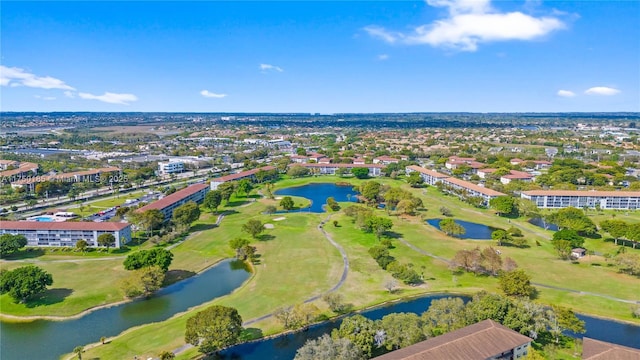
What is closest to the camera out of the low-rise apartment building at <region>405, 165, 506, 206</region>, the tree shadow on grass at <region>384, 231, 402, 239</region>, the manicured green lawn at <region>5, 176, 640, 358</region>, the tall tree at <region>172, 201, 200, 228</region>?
the manicured green lawn at <region>5, 176, 640, 358</region>

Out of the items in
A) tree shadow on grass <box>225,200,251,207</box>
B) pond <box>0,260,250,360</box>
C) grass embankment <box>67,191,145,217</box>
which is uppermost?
grass embankment <box>67,191,145,217</box>

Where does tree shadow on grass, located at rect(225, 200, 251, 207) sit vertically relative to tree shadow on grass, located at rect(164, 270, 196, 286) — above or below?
above

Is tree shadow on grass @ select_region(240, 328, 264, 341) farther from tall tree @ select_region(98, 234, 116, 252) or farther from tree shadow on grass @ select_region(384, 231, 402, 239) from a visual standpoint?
tree shadow on grass @ select_region(384, 231, 402, 239)

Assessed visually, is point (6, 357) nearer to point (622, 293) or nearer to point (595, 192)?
point (622, 293)

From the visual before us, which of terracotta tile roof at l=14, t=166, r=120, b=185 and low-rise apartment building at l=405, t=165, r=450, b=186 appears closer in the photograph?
terracotta tile roof at l=14, t=166, r=120, b=185

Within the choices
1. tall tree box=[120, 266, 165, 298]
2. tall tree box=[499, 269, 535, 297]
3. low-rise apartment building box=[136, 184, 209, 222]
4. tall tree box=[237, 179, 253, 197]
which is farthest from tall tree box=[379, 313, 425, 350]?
tall tree box=[237, 179, 253, 197]

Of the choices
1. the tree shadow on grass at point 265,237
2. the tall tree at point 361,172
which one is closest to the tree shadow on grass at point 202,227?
the tree shadow on grass at point 265,237

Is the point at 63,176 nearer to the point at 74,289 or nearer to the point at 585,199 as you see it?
the point at 74,289

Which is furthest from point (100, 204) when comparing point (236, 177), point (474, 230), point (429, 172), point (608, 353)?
point (608, 353)
